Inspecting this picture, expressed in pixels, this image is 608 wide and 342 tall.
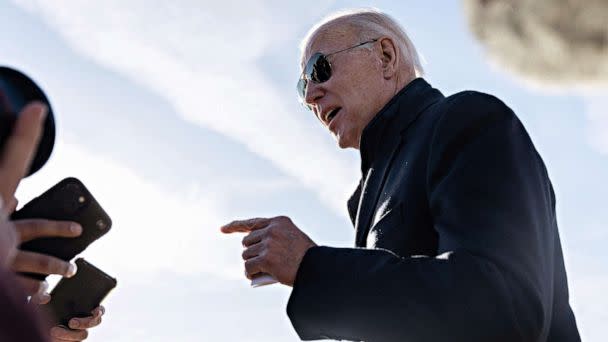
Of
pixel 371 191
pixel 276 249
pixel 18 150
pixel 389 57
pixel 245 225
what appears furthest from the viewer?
pixel 389 57

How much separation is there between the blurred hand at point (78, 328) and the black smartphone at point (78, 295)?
2cm

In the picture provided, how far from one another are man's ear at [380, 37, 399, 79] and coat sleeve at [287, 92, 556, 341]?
1.67 m

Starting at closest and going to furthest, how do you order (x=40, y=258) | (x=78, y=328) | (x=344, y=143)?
(x=40, y=258) → (x=78, y=328) → (x=344, y=143)

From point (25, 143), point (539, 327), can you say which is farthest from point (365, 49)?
point (25, 143)

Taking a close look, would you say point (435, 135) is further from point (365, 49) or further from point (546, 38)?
point (546, 38)

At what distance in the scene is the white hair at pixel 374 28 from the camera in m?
4.71

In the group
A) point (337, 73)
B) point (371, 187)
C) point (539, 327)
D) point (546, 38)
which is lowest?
point (539, 327)

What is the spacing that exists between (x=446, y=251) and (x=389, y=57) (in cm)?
217

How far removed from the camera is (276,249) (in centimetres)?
282

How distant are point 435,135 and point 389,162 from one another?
537 millimetres

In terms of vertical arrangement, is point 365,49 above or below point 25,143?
above

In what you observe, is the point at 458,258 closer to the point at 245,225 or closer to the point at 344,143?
the point at 245,225

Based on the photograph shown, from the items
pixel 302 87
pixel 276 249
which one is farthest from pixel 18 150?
pixel 302 87

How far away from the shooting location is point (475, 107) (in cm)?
300
